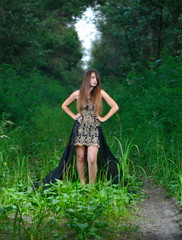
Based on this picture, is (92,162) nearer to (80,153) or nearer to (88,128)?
(80,153)

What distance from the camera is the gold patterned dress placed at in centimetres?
656

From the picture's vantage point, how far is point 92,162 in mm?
6445

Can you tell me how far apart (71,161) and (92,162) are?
0.46 meters

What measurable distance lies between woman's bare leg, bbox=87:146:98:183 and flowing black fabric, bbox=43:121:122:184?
0.68ft

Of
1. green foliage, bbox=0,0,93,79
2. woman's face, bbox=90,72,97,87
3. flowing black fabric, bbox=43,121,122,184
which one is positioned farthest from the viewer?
green foliage, bbox=0,0,93,79

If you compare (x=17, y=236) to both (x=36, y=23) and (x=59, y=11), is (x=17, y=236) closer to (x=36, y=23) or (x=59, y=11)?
(x=36, y=23)

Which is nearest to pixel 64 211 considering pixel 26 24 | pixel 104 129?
pixel 104 129

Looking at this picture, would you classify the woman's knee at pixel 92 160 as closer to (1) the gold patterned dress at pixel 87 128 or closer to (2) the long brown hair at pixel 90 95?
(1) the gold patterned dress at pixel 87 128

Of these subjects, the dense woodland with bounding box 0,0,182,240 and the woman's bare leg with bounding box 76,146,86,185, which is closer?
the dense woodland with bounding box 0,0,182,240

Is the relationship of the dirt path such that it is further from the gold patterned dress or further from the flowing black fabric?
the gold patterned dress

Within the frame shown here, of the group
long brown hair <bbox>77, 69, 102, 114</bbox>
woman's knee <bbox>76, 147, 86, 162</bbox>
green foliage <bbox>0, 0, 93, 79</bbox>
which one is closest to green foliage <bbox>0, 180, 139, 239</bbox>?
woman's knee <bbox>76, 147, 86, 162</bbox>

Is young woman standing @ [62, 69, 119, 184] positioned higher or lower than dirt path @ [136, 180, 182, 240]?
higher

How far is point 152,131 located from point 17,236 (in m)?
5.04

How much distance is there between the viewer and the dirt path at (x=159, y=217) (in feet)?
16.3
